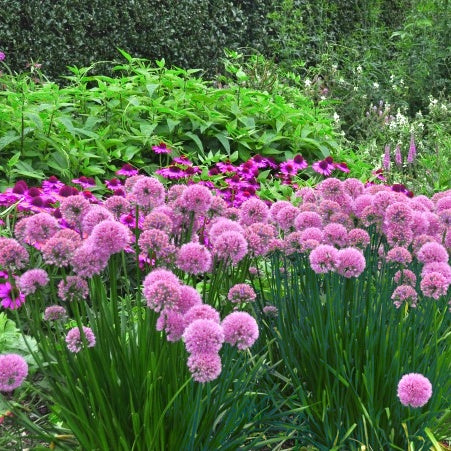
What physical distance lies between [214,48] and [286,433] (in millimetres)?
7763

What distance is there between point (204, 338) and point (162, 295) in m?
0.16

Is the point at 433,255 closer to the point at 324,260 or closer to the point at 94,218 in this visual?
the point at 324,260

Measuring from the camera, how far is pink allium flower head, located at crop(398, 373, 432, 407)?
174 centimetres

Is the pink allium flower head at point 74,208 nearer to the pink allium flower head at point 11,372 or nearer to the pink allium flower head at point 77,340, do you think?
the pink allium flower head at point 77,340

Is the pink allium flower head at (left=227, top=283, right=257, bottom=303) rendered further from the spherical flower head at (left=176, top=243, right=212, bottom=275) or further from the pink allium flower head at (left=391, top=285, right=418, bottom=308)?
the pink allium flower head at (left=391, top=285, right=418, bottom=308)

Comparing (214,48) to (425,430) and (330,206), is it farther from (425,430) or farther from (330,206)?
(425,430)

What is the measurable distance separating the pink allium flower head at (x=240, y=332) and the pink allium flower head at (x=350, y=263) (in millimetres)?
437

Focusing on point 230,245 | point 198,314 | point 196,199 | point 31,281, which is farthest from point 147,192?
point 198,314

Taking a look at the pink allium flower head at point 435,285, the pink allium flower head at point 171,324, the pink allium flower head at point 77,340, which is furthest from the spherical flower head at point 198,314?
the pink allium flower head at point 435,285

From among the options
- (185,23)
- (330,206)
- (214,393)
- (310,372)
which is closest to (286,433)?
(310,372)

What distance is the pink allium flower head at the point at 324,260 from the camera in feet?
6.47

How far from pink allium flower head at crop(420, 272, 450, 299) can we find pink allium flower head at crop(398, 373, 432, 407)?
299 mm

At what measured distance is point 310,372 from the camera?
2307 millimetres

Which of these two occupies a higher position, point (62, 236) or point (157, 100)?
point (62, 236)
